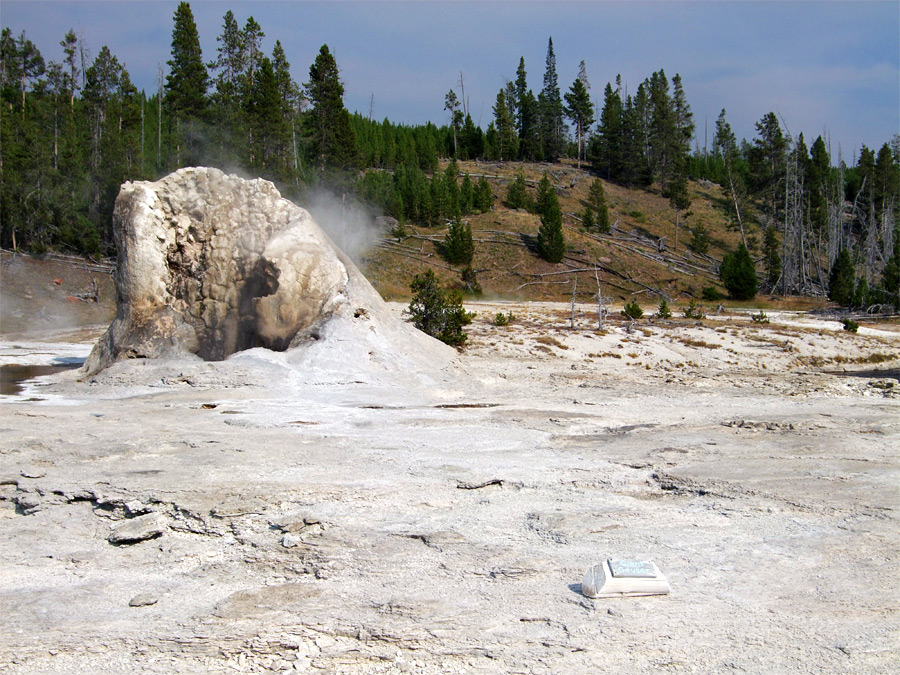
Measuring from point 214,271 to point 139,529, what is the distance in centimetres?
993

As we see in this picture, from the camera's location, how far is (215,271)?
15461 millimetres

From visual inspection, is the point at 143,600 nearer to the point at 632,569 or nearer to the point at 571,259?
the point at 632,569

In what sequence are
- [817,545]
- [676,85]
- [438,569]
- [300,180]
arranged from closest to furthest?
[438,569] → [817,545] → [300,180] → [676,85]

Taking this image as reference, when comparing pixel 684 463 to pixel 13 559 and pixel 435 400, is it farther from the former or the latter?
pixel 13 559

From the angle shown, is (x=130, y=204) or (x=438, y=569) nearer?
(x=438, y=569)

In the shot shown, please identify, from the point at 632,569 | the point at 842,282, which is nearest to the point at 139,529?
the point at 632,569

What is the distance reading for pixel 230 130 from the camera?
41.9 metres

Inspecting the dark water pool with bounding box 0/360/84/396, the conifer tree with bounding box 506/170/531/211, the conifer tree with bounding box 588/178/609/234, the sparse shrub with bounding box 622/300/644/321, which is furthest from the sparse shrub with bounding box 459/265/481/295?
the dark water pool with bounding box 0/360/84/396

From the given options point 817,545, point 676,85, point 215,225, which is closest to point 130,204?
point 215,225

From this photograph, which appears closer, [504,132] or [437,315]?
[437,315]

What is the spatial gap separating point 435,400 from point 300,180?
3461 centimetres

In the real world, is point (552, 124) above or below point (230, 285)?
above

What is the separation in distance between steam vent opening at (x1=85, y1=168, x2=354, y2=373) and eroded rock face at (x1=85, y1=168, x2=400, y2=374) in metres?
0.02

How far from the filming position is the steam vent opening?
14.6 meters
